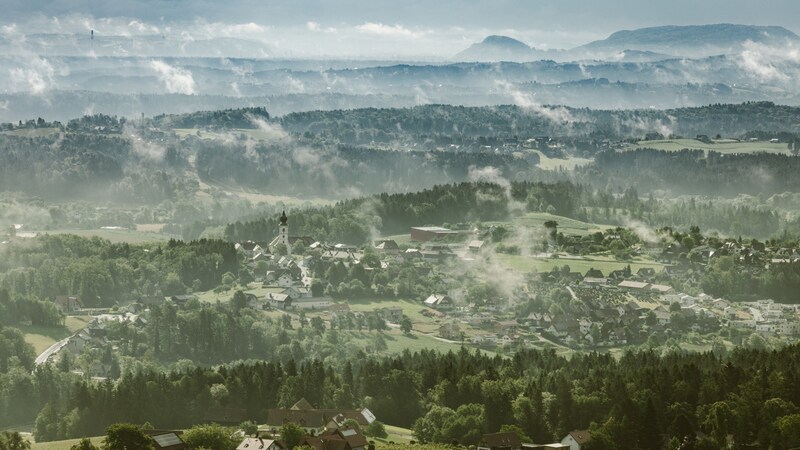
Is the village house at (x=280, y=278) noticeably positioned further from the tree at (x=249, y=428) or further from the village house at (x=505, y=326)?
the tree at (x=249, y=428)

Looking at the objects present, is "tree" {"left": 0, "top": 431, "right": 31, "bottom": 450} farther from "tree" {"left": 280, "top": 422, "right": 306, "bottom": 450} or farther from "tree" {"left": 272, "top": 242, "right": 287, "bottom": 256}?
"tree" {"left": 272, "top": 242, "right": 287, "bottom": 256}

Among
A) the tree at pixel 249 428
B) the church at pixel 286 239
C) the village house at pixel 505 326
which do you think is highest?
the tree at pixel 249 428

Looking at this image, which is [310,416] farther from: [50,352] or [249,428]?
[50,352]

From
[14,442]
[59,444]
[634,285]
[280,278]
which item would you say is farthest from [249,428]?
[634,285]

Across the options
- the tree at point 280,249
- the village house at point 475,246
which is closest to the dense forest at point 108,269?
the tree at point 280,249

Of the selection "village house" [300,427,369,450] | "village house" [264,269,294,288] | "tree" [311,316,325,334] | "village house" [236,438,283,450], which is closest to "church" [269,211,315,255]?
"village house" [264,269,294,288]
